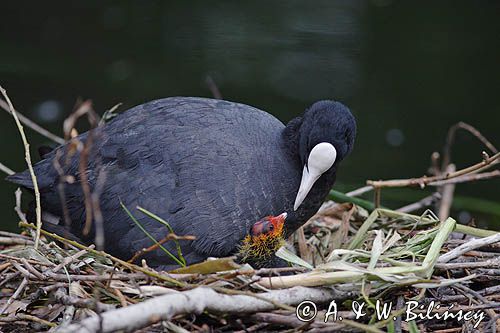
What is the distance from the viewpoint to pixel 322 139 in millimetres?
3170

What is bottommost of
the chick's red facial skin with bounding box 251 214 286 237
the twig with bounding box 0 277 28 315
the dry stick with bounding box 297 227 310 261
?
the dry stick with bounding box 297 227 310 261

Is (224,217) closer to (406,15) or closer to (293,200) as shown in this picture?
(293,200)

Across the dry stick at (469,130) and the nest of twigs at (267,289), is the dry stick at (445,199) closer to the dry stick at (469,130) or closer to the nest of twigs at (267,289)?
the dry stick at (469,130)

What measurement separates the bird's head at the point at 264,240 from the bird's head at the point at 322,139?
218 mm

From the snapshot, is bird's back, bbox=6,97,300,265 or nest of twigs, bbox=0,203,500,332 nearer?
nest of twigs, bbox=0,203,500,332

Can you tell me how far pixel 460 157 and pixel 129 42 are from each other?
2.75 meters

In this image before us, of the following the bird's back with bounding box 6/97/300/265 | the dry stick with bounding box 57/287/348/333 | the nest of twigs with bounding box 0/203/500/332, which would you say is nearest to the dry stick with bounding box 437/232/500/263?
the nest of twigs with bounding box 0/203/500/332

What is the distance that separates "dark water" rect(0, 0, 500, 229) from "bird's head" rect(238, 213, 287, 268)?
2.18 m

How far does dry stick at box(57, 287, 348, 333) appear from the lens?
7.16 ft

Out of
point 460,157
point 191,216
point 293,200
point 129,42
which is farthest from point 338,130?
point 129,42

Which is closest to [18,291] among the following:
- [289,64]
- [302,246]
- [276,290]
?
[276,290]

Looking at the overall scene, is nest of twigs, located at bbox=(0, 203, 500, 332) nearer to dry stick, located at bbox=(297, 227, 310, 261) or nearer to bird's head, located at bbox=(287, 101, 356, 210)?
bird's head, located at bbox=(287, 101, 356, 210)

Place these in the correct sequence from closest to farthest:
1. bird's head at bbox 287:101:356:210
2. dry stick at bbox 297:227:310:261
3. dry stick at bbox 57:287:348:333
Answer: dry stick at bbox 57:287:348:333 → bird's head at bbox 287:101:356:210 → dry stick at bbox 297:227:310:261

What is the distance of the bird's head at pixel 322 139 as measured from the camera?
10.3 feet
